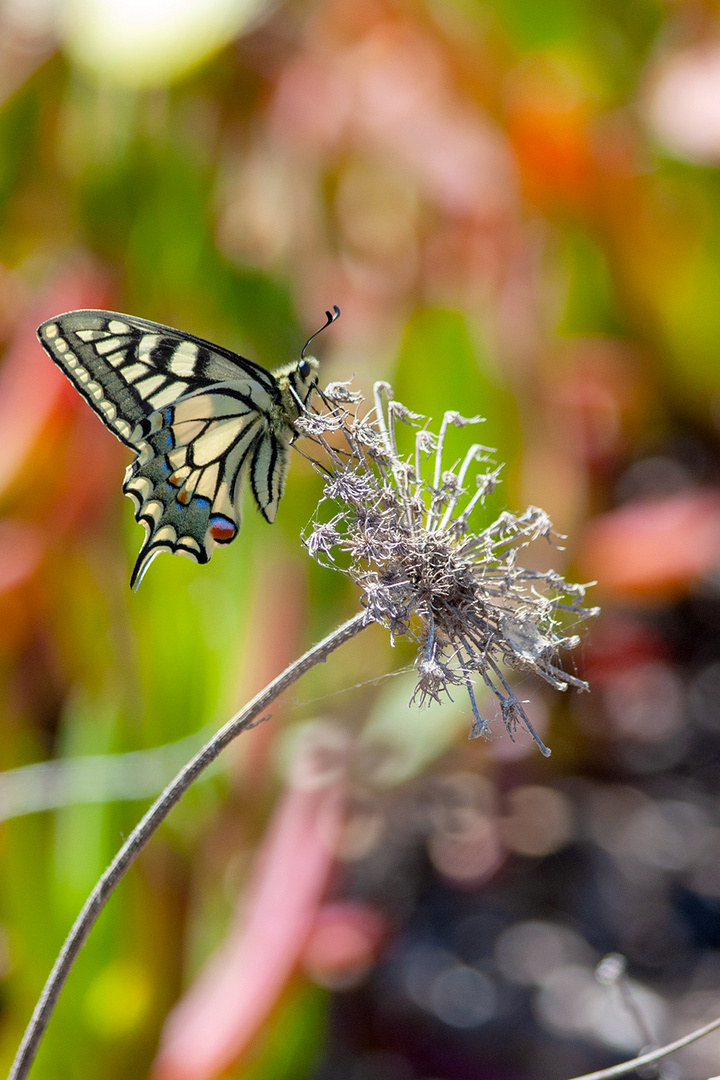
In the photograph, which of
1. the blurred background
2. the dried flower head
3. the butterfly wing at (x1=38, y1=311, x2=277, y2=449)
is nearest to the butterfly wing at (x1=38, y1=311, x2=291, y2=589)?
the butterfly wing at (x1=38, y1=311, x2=277, y2=449)

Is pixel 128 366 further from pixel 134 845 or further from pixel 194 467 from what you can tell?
pixel 134 845

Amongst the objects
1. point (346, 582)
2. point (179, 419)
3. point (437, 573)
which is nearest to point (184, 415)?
point (179, 419)

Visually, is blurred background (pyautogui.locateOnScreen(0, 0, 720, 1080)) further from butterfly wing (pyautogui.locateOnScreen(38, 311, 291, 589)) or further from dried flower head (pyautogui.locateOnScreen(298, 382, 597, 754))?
dried flower head (pyautogui.locateOnScreen(298, 382, 597, 754))

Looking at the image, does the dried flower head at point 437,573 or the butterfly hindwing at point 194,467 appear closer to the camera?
the dried flower head at point 437,573

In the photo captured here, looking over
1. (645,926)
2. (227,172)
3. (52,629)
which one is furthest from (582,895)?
Answer: (227,172)

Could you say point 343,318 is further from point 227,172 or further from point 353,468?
point 353,468

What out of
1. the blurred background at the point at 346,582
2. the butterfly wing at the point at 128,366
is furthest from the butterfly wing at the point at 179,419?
the blurred background at the point at 346,582

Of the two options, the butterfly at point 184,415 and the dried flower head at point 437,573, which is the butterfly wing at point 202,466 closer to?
the butterfly at point 184,415
